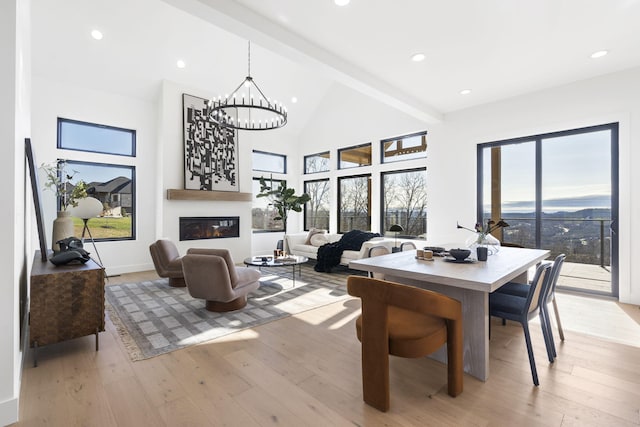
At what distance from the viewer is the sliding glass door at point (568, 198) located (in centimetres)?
420

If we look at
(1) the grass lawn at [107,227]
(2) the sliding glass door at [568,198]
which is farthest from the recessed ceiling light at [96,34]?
(2) the sliding glass door at [568,198]

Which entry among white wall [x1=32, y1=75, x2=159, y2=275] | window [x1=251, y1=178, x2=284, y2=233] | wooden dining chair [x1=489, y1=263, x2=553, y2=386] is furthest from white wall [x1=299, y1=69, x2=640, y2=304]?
white wall [x1=32, y1=75, x2=159, y2=275]

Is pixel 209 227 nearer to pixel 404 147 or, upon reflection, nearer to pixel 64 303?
pixel 64 303

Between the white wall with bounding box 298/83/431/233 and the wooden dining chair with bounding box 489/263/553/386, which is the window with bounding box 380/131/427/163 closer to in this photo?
the white wall with bounding box 298/83/431/233

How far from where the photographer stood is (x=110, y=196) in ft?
19.2

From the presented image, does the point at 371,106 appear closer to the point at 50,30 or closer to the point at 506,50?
the point at 506,50

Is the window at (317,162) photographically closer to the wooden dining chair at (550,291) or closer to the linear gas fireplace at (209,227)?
the linear gas fireplace at (209,227)

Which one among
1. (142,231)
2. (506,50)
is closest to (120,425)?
(506,50)

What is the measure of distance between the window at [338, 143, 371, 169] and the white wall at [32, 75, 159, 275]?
408cm

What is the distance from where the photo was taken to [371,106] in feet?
22.1

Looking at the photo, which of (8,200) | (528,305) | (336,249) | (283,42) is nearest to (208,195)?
(336,249)

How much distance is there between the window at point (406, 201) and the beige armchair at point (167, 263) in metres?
4.11

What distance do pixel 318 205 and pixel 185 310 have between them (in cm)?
495

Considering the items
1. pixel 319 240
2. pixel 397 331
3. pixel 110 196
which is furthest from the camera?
pixel 319 240
